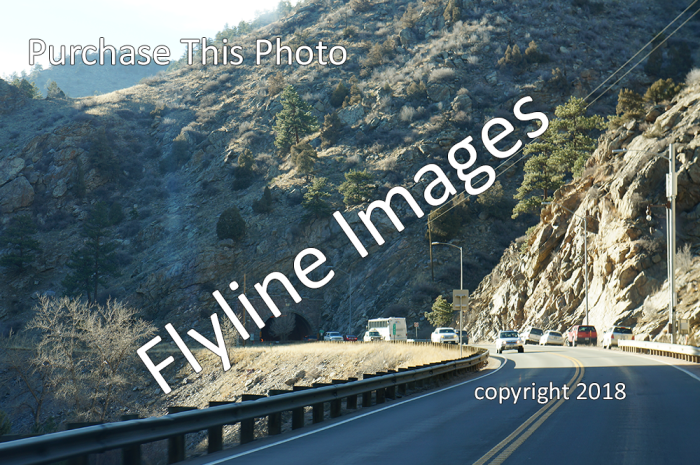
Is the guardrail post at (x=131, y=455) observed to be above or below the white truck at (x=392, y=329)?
above

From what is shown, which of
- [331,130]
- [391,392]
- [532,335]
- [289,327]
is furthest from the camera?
[331,130]

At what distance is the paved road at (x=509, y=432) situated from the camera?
7.95m

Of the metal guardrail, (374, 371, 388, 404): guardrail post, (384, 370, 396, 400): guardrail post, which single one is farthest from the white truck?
the metal guardrail

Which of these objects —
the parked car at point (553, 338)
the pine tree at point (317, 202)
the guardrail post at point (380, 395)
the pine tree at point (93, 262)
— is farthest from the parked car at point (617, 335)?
the pine tree at point (93, 262)

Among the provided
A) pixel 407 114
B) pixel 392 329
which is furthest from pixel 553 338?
pixel 407 114

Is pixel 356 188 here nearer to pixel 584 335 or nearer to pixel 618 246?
pixel 618 246

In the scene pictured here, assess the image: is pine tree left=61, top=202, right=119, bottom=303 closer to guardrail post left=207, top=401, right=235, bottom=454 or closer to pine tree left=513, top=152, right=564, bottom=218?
pine tree left=513, top=152, right=564, bottom=218

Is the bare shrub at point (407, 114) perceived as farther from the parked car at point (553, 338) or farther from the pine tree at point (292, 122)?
the parked car at point (553, 338)

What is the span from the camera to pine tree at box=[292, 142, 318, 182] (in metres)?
92.4

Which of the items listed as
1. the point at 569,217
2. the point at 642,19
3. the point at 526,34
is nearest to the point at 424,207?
the point at 569,217

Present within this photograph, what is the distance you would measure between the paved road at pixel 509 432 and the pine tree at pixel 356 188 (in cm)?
6710

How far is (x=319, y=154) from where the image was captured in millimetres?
100000

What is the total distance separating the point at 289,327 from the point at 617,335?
44252 mm

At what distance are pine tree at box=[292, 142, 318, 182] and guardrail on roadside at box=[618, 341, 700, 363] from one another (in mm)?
60780
